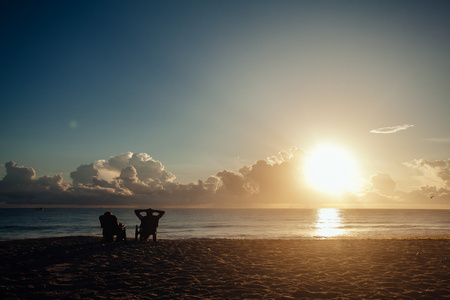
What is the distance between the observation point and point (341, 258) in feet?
43.3

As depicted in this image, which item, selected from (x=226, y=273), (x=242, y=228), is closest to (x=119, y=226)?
(x=226, y=273)

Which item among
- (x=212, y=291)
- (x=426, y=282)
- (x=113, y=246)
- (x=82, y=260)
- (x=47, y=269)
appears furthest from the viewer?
(x=113, y=246)

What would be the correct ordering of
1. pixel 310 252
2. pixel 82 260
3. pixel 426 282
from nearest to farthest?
1. pixel 426 282
2. pixel 82 260
3. pixel 310 252

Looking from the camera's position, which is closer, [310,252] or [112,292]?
[112,292]

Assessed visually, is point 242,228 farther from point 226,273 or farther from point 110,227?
point 226,273

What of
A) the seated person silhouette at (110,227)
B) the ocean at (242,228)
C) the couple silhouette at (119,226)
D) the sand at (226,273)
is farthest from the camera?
the ocean at (242,228)

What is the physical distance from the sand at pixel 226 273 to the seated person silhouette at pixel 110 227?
2146 millimetres

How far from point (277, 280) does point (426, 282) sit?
4399 millimetres

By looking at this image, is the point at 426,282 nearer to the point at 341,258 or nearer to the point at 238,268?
the point at 341,258

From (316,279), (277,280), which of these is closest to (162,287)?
(277,280)

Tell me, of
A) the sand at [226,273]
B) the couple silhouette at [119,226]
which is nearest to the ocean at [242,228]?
the couple silhouette at [119,226]

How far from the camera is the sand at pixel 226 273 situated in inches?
318

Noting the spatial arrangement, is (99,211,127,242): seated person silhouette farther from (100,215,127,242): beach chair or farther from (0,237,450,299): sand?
(0,237,450,299): sand

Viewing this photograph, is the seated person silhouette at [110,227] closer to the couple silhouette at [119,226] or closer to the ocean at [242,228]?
the couple silhouette at [119,226]
